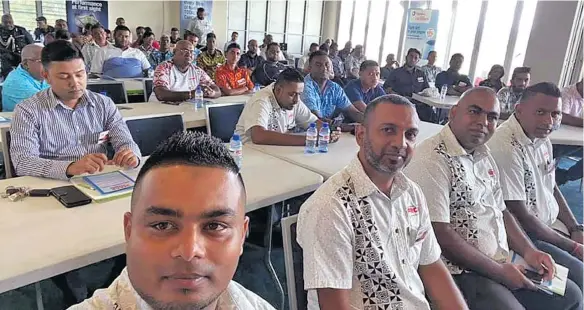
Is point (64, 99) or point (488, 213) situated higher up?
point (64, 99)

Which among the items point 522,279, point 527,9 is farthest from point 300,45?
point 522,279

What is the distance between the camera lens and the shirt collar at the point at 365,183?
1429 millimetres

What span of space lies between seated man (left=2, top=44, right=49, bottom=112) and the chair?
1.31 metres

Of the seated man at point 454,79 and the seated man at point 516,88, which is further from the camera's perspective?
the seated man at point 454,79

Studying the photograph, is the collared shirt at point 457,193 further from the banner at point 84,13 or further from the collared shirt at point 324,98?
the banner at point 84,13

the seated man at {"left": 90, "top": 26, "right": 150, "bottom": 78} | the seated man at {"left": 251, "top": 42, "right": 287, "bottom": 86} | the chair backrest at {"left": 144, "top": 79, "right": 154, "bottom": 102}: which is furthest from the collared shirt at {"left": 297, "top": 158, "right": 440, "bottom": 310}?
the seated man at {"left": 251, "top": 42, "right": 287, "bottom": 86}

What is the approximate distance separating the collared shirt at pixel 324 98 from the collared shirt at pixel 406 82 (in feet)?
8.16

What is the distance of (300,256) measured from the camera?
55.2 inches

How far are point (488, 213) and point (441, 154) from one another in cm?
37

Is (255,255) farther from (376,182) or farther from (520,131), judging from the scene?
(520,131)

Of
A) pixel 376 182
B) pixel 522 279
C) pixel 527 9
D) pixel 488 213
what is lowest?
pixel 522 279

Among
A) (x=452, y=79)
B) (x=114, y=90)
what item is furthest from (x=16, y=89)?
(x=452, y=79)

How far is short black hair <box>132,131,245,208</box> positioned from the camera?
2.61 feet

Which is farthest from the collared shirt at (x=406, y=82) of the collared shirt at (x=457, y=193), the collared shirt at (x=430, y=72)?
the collared shirt at (x=457, y=193)
